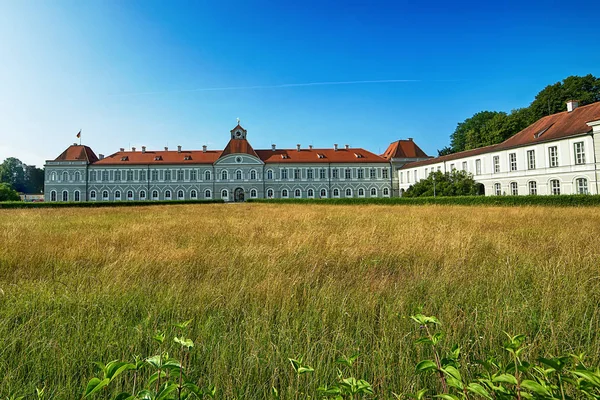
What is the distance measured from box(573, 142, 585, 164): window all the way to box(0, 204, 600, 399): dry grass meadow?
96.4 feet

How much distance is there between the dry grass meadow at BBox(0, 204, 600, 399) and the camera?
1.86m

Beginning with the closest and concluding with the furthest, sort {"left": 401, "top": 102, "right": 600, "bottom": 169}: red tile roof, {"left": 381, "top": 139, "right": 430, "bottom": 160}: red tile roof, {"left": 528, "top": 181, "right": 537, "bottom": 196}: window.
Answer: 1. {"left": 401, "top": 102, "right": 600, "bottom": 169}: red tile roof
2. {"left": 528, "top": 181, "right": 537, "bottom": 196}: window
3. {"left": 381, "top": 139, "right": 430, "bottom": 160}: red tile roof

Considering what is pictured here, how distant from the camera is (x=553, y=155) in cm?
Answer: 2864

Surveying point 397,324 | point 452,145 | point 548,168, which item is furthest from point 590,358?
point 452,145

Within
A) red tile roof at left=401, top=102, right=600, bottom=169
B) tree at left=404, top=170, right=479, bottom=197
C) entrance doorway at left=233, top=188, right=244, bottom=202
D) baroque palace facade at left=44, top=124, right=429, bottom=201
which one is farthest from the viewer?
entrance doorway at left=233, top=188, right=244, bottom=202

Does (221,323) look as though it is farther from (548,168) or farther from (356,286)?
(548,168)

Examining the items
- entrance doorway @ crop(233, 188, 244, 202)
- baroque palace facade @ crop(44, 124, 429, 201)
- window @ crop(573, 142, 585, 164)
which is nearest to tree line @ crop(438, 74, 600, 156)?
baroque palace facade @ crop(44, 124, 429, 201)

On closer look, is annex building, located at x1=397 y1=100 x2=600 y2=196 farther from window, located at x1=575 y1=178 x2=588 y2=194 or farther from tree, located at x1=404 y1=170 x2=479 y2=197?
tree, located at x1=404 y1=170 x2=479 y2=197

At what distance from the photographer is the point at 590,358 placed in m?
1.91

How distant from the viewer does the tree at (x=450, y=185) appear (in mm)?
34938

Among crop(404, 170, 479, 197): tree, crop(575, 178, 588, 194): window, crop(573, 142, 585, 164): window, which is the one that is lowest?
crop(575, 178, 588, 194): window

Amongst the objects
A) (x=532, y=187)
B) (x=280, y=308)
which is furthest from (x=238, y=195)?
(x=280, y=308)

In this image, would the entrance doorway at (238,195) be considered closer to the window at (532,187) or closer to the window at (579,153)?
the window at (532,187)

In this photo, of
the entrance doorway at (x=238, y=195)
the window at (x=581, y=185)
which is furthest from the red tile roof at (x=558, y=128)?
the entrance doorway at (x=238, y=195)
